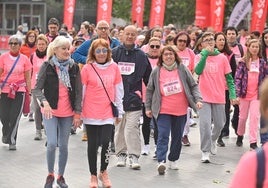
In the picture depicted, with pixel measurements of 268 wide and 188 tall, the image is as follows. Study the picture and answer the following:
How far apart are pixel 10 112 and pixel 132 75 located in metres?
2.59

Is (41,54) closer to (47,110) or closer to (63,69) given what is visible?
(63,69)

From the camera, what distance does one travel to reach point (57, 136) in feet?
22.8

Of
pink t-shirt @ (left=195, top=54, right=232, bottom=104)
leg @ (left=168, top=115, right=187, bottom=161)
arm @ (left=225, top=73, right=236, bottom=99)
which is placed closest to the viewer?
leg @ (left=168, top=115, right=187, bottom=161)

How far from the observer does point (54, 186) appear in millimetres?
7039

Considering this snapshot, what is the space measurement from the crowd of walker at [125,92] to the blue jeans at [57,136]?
0.5 inches

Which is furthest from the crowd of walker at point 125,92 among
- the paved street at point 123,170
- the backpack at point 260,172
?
the backpack at point 260,172

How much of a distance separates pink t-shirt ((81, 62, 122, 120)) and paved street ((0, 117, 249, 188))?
94 centimetres

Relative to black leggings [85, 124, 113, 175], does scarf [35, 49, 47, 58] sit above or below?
above

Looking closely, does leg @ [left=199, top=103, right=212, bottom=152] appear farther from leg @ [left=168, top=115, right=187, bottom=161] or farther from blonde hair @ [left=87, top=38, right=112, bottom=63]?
blonde hair @ [left=87, top=38, right=112, bottom=63]

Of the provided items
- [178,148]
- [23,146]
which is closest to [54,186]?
[178,148]

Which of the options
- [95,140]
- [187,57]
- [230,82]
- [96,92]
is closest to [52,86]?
[96,92]

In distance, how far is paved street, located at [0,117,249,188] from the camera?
7.41 metres

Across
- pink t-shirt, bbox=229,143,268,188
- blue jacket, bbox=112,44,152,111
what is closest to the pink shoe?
blue jacket, bbox=112,44,152,111

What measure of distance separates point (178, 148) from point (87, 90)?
68.8 inches
